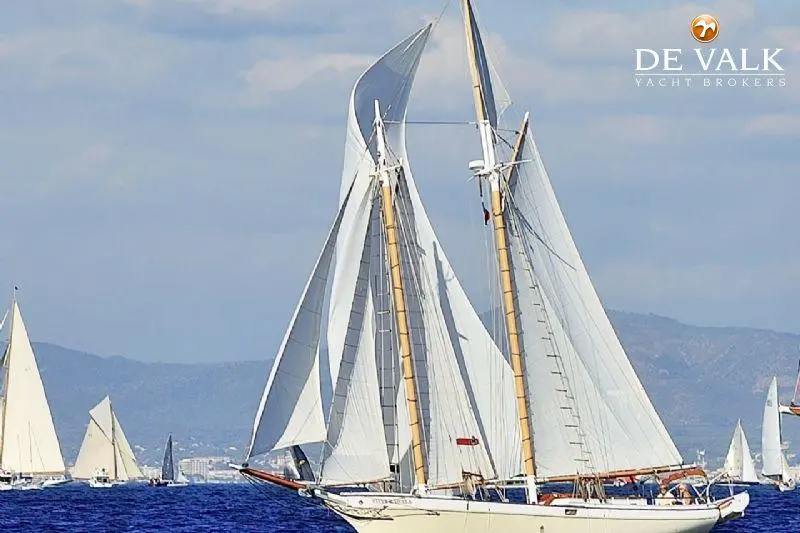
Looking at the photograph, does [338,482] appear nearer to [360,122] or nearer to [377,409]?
[377,409]

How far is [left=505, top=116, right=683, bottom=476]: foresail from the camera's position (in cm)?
5803

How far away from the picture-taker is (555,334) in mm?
58406

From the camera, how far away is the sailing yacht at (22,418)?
14150 cm

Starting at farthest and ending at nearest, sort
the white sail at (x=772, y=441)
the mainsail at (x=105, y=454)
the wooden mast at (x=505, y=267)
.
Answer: the mainsail at (x=105, y=454) → the white sail at (x=772, y=441) → the wooden mast at (x=505, y=267)

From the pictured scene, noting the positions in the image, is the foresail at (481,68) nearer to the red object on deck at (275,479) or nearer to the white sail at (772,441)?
the red object on deck at (275,479)

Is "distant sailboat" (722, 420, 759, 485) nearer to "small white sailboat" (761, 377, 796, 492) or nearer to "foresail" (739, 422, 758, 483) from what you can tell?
"foresail" (739, 422, 758, 483)

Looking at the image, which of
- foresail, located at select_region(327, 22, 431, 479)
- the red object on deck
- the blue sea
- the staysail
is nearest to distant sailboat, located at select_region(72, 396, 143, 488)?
the blue sea

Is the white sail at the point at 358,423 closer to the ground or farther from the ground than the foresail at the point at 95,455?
closer to the ground

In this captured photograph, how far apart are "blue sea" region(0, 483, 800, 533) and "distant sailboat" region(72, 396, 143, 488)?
38.6 m

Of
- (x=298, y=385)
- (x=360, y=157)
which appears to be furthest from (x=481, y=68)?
(x=298, y=385)

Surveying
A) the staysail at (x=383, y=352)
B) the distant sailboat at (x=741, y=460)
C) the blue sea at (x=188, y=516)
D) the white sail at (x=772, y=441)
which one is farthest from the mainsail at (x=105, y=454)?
the staysail at (x=383, y=352)

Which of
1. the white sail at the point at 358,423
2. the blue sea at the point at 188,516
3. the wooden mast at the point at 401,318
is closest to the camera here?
the white sail at the point at 358,423

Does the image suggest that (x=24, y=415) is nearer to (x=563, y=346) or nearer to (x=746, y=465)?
(x=746, y=465)

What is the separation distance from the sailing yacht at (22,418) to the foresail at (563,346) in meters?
86.8
